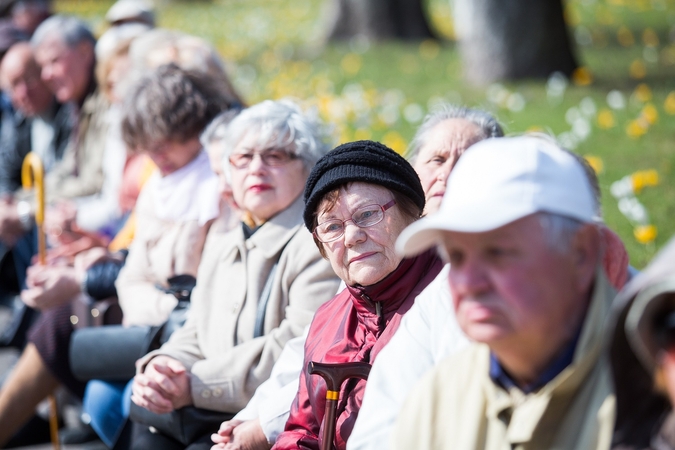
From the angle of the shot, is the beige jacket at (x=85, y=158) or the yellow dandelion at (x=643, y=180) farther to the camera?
the beige jacket at (x=85, y=158)

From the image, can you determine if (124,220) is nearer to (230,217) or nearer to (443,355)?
(230,217)

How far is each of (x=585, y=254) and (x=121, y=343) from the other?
2.59 m

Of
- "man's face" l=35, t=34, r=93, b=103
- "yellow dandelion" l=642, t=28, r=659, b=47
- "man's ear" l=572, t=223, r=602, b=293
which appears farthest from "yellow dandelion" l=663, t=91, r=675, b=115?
"man's ear" l=572, t=223, r=602, b=293

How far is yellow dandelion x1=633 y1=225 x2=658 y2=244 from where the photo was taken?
16.2 ft

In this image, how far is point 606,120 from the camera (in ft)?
24.3

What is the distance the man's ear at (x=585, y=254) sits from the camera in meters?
1.77

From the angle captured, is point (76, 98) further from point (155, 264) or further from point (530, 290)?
point (530, 290)

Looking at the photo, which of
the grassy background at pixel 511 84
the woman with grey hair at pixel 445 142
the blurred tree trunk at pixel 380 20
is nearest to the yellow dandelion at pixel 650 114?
the grassy background at pixel 511 84

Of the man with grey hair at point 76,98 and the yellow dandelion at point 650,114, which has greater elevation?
the man with grey hair at point 76,98

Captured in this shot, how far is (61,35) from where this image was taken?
20.4 feet

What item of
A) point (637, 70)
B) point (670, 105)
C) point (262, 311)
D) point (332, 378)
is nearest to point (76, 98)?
point (262, 311)

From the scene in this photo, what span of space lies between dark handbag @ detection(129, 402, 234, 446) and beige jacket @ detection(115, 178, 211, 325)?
729 mm

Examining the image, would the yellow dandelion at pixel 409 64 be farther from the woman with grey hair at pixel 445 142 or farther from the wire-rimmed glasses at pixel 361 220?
the wire-rimmed glasses at pixel 361 220

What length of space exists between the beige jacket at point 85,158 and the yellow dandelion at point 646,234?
3329 mm
